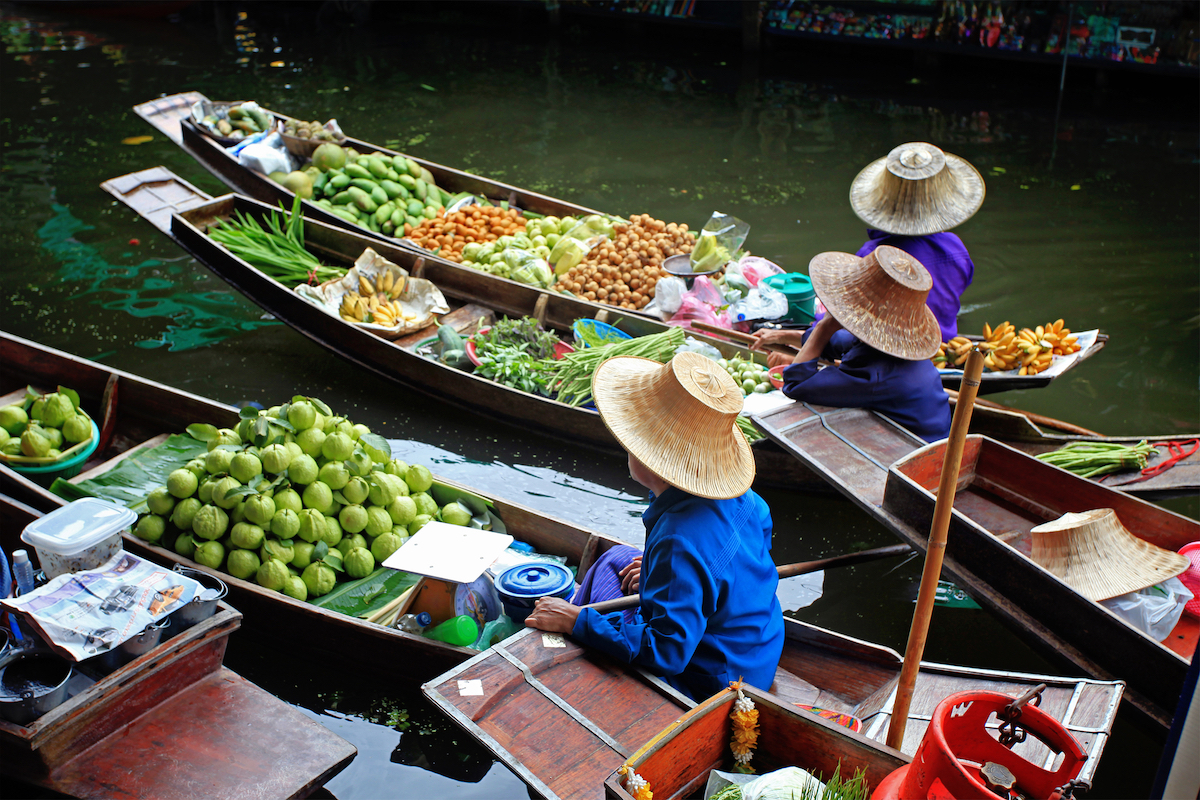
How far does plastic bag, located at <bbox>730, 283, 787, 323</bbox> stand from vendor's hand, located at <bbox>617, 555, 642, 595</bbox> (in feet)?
8.93

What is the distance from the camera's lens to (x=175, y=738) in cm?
250

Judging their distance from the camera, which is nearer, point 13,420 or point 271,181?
point 13,420

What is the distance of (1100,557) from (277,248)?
199 inches

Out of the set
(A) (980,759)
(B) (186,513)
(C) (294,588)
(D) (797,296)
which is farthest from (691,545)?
(D) (797,296)

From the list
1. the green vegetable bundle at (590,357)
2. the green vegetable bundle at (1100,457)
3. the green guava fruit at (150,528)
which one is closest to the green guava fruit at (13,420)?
the green guava fruit at (150,528)

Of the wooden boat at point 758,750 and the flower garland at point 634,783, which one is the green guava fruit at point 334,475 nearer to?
the wooden boat at point 758,750

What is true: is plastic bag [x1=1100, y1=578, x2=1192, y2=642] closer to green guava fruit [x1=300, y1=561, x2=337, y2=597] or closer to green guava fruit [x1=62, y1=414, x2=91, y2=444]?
green guava fruit [x1=300, y1=561, x2=337, y2=597]

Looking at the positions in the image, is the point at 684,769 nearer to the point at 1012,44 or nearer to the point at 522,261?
the point at 522,261

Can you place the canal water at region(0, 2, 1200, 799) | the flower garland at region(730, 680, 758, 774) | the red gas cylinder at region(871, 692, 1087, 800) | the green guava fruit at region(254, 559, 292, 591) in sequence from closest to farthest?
the red gas cylinder at region(871, 692, 1087, 800), the flower garland at region(730, 680, 758, 774), the green guava fruit at region(254, 559, 292, 591), the canal water at region(0, 2, 1200, 799)

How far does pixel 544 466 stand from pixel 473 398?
0.55 meters

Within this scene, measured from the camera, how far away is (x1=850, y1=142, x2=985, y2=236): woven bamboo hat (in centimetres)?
424

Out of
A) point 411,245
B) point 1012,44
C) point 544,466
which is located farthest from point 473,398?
point 1012,44

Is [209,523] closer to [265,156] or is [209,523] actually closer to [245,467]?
[245,467]

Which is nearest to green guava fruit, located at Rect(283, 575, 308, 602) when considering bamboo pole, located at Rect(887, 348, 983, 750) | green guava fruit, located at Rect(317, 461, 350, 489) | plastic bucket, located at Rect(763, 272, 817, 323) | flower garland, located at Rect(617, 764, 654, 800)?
green guava fruit, located at Rect(317, 461, 350, 489)
